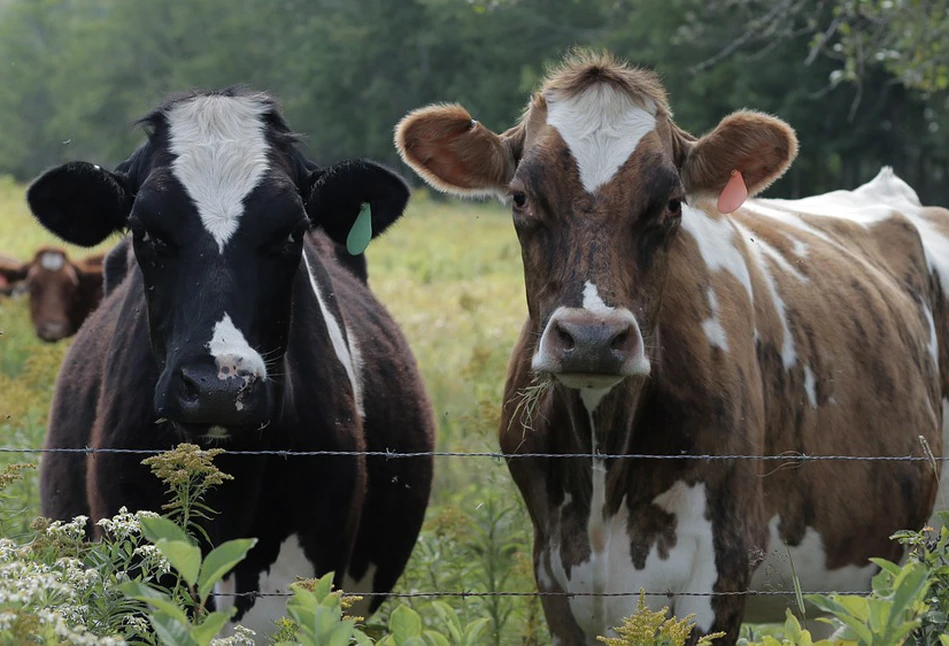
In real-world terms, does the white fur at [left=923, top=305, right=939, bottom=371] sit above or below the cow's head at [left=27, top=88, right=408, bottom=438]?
below

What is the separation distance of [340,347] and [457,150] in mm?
930

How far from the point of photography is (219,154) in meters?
4.64

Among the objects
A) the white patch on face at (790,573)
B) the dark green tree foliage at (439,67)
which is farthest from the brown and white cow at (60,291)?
the white patch on face at (790,573)

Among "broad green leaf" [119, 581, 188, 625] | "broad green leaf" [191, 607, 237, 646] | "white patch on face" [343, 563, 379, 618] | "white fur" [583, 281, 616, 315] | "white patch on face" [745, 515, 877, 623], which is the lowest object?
"white patch on face" [343, 563, 379, 618]

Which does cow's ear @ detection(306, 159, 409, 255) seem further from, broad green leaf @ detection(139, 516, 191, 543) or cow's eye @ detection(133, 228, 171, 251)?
broad green leaf @ detection(139, 516, 191, 543)

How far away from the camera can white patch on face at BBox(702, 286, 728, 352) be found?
15.5 ft

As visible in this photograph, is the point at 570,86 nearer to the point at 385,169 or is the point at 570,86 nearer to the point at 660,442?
Result: the point at 385,169

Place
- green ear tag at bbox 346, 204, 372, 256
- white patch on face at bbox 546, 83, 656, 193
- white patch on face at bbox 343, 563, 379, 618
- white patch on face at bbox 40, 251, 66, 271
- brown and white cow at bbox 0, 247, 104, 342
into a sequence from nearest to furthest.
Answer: white patch on face at bbox 546, 83, 656, 193 → green ear tag at bbox 346, 204, 372, 256 → white patch on face at bbox 343, 563, 379, 618 → brown and white cow at bbox 0, 247, 104, 342 → white patch on face at bbox 40, 251, 66, 271

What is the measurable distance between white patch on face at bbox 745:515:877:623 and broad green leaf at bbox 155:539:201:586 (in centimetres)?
272

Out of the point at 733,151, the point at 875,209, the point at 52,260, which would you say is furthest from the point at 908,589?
the point at 52,260

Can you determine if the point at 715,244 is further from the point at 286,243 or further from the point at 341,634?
the point at 341,634

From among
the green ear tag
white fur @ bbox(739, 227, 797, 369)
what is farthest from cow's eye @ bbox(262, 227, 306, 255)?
white fur @ bbox(739, 227, 797, 369)

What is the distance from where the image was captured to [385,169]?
504cm

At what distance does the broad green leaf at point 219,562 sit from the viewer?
258cm
